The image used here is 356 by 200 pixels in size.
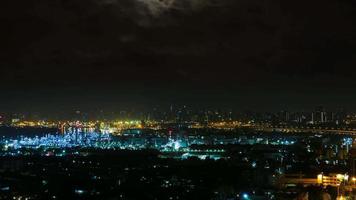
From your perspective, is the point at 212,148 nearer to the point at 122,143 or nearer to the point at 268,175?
the point at 122,143

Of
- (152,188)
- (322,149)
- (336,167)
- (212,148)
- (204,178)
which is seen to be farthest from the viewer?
(212,148)

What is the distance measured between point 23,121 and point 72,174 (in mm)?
66398

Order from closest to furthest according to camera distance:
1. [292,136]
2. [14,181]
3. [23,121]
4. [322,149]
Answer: [14,181] → [322,149] → [292,136] → [23,121]

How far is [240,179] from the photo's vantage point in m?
18.3

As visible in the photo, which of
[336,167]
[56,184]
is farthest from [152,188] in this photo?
[336,167]

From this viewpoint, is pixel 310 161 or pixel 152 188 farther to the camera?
pixel 310 161

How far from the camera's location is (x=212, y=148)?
3384 cm

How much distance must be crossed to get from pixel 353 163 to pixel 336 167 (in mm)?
1109

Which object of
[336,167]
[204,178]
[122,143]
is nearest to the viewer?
[204,178]

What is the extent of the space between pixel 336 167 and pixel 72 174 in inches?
353

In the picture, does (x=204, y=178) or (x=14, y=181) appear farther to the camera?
(x=204, y=178)

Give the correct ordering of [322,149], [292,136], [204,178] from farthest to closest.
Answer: [292,136] < [322,149] < [204,178]

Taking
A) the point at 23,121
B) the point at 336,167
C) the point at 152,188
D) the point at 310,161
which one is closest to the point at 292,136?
the point at 310,161

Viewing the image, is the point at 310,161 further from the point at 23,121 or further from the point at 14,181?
the point at 23,121
